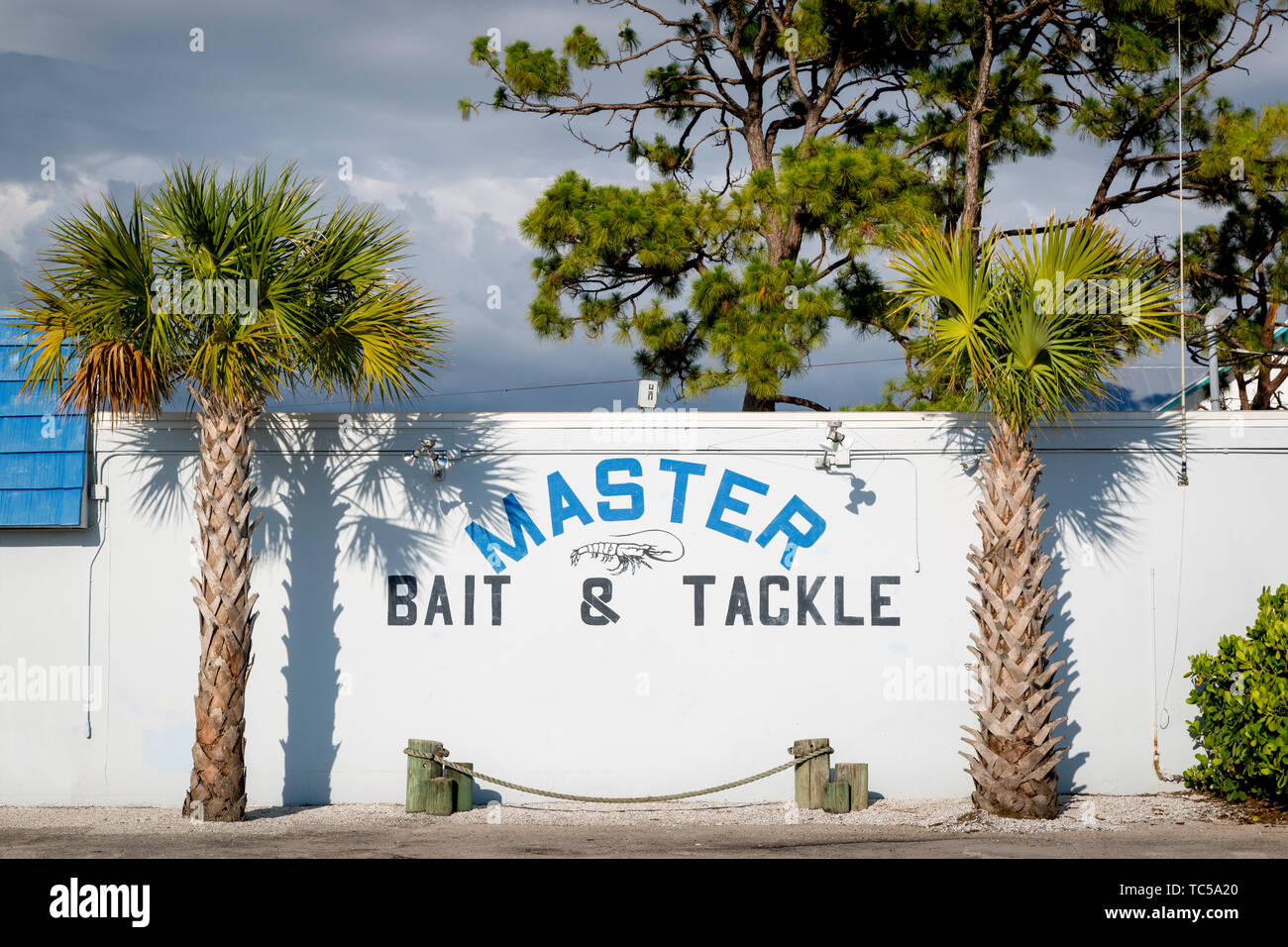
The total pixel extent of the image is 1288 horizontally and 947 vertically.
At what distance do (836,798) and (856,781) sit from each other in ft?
A: 0.88

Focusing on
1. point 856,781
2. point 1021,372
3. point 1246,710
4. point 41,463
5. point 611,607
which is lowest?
point 856,781

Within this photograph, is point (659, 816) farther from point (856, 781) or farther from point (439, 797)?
point (439, 797)

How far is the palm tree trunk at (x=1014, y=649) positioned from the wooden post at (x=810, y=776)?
55.6 inches

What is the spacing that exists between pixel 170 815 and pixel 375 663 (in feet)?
7.86

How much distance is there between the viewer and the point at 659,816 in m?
11.5

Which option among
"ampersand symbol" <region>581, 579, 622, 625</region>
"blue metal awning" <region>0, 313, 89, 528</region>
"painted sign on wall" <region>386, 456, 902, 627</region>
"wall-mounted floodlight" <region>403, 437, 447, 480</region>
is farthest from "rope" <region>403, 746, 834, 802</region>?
"blue metal awning" <region>0, 313, 89, 528</region>

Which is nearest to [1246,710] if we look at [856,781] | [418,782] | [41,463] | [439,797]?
[856,781]

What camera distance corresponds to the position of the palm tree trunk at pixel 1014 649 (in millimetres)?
10781

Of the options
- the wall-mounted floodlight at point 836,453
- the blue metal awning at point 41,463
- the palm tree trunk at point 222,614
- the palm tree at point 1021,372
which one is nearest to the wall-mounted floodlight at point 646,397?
the wall-mounted floodlight at point 836,453

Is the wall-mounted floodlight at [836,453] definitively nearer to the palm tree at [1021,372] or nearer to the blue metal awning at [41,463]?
the palm tree at [1021,372]

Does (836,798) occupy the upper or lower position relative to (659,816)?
upper

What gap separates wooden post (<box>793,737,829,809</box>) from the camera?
11492 millimetres
